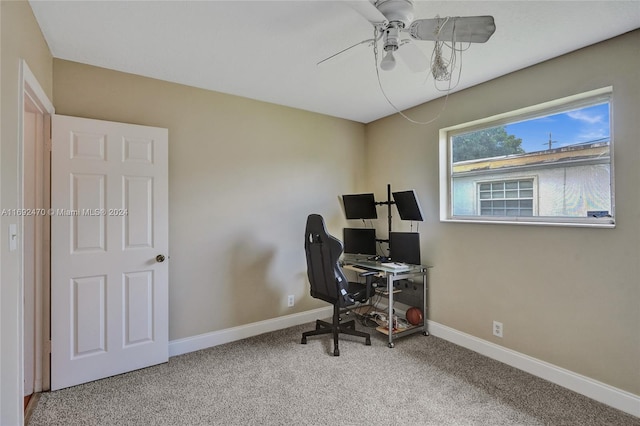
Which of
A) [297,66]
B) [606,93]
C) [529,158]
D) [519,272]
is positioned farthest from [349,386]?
[606,93]

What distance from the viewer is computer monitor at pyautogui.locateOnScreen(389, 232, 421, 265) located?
10.3ft

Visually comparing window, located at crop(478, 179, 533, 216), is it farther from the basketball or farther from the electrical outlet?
the basketball

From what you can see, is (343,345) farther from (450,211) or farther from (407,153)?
(407,153)

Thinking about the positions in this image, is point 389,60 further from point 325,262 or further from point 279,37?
point 325,262

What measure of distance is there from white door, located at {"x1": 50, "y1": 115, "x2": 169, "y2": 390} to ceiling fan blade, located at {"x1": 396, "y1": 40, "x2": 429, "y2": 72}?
78.4 inches

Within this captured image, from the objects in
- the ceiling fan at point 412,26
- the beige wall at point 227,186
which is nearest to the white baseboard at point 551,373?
the beige wall at point 227,186

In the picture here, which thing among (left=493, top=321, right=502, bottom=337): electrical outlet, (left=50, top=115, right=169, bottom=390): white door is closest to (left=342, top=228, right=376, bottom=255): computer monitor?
(left=493, top=321, right=502, bottom=337): electrical outlet

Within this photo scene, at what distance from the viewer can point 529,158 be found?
8.34 feet

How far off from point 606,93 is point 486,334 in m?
2.07

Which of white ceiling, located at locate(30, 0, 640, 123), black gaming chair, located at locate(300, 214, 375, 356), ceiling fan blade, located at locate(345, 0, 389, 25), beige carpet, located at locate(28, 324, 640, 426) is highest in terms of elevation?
white ceiling, located at locate(30, 0, 640, 123)

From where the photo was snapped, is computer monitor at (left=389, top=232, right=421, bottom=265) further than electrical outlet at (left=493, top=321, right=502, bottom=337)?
Yes

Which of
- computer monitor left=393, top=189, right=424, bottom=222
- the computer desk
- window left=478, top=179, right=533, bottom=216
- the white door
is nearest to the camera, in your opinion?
the white door

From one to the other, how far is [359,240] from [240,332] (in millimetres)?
1664

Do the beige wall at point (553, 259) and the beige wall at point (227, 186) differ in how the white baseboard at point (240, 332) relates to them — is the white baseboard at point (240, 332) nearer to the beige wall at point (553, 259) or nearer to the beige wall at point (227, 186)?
the beige wall at point (227, 186)
